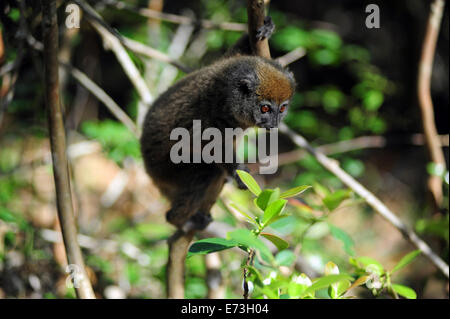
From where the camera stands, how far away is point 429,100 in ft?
12.9

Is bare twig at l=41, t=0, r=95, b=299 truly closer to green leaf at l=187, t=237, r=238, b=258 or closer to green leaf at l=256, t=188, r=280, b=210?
green leaf at l=187, t=237, r=238, b=258

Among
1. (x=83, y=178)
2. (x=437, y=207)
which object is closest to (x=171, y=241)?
(x=437, y=207)

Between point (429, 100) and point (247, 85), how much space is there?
201 cm

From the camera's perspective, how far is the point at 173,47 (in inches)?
217

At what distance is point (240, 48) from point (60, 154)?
1.71 metres

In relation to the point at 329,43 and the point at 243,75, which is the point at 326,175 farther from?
the point at 243,75

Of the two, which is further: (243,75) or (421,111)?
(421,111)

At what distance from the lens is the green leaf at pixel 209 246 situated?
159 cm

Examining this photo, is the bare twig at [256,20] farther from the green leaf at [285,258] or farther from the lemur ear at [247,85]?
the green leaf at [285,258]

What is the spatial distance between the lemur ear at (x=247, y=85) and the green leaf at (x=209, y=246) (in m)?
1.53

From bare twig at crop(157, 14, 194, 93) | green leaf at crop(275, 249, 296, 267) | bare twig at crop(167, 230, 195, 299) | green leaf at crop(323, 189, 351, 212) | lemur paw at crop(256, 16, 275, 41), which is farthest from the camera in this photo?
bare twig at crop(157, 14, 194, 93)

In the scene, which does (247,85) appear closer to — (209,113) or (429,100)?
(209,113)

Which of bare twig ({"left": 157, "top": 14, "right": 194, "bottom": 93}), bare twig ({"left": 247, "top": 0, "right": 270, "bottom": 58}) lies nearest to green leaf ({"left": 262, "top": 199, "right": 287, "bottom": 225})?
bare twig ({"left": 247, "top": 0, "right": 270, "bottom": 58})

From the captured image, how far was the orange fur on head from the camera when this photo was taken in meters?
2.89
